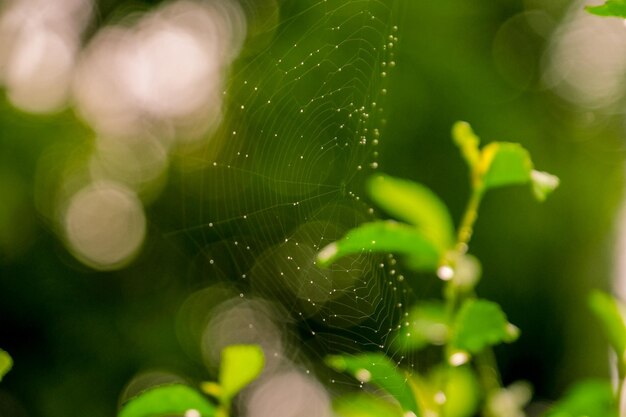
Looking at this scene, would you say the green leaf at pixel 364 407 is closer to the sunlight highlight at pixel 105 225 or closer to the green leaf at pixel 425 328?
the green leaf at pixel 425 328

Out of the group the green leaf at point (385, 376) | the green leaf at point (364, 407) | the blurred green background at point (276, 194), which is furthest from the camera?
the blurred green background at point (276, 194)

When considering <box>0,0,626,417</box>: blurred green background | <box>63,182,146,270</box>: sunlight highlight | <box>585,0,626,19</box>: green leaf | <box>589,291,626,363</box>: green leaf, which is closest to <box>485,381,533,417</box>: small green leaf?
<box>589,291,626,363</box>: green leaf

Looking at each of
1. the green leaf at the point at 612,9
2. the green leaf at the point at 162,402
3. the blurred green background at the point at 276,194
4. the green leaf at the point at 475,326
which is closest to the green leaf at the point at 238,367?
the green leaf at the point at 162,402

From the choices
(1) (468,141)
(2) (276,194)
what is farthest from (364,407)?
(2) (276,194)

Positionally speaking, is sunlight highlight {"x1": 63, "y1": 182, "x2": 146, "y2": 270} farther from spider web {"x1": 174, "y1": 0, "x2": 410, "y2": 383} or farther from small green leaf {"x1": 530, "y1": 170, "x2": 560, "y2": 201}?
small green leaf {"x1": 530, "y1": 170, "x2": 560, "y2": 201}

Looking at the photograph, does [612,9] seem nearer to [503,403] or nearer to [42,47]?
[503,403]

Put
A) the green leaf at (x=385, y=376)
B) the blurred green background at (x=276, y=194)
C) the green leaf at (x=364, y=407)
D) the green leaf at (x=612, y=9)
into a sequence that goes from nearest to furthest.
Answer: the green leaf at (x=612, y=9) → the green leaf at (x=385, y=376) → the green leaf at (x=364, y=407) → the blurred green background at (x=276, y=194)
